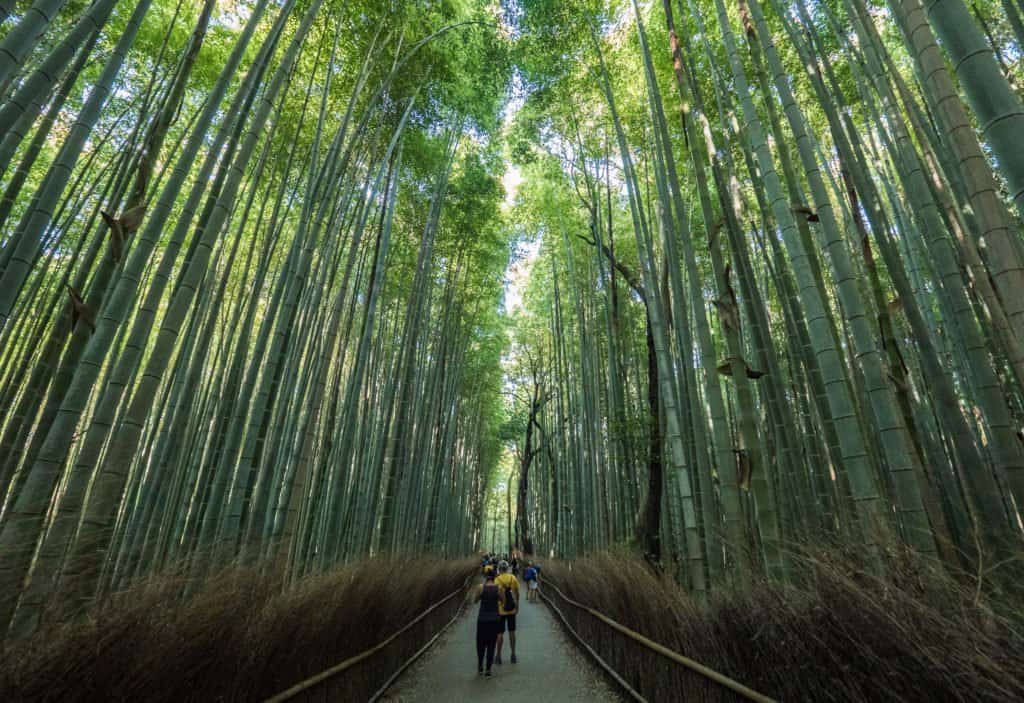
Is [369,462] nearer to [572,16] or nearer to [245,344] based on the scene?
[245,344]

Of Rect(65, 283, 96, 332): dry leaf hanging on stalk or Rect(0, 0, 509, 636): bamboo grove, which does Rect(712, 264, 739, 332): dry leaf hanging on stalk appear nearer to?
Rect(0, 0, 509, 636): bamboo grove

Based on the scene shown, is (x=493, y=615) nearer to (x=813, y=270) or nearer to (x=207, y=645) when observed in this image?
(x=207, y=645)

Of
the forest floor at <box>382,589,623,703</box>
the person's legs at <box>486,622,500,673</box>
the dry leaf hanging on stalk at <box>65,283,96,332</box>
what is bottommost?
the forest floor at <box>382,589,623,703</box>

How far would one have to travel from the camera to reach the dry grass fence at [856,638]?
3.17ft

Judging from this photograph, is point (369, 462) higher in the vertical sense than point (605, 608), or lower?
higher

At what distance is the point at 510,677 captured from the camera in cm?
410

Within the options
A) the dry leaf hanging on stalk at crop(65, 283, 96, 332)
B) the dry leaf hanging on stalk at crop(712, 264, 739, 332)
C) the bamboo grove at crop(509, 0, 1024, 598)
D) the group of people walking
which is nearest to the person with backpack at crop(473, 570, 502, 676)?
the group of people walking

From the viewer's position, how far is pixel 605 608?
13.2 ft

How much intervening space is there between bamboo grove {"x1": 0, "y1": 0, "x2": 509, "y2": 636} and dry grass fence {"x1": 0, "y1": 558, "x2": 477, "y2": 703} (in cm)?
18

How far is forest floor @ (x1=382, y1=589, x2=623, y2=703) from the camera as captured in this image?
11.5 feet

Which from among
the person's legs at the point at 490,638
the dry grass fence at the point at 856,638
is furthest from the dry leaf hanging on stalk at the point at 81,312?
the person's legs at the point at 490,638

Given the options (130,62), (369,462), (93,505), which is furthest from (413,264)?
(93,505)

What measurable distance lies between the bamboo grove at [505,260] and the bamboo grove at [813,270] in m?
0.02

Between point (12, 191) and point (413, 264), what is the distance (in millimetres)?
5370
